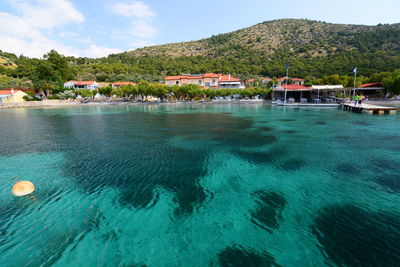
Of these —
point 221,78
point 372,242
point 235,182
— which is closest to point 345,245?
point 372,242

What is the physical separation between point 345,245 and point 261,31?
16534cm

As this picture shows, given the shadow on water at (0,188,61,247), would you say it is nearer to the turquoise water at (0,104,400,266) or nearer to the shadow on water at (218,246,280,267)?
the turquoise water at (0,104,400,266)

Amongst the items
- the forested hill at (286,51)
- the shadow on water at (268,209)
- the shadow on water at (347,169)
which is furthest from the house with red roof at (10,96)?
the shadow on water at (347,169)

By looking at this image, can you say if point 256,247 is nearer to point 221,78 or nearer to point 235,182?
point 235,182

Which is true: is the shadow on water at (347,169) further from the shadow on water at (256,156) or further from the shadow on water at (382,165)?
the shadow on water at (256,156)

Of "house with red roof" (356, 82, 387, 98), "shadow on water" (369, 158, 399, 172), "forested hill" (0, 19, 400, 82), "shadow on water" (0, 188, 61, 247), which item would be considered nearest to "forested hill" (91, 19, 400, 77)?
"forested hill" (0, 19, 400, 82)

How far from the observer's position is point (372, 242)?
5.74 metres

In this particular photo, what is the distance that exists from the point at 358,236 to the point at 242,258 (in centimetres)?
355

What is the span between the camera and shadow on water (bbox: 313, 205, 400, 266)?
17.1ft

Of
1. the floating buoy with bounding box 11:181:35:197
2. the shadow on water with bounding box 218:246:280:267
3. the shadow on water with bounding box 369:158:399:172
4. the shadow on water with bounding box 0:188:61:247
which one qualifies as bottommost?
the shadow on water with bounding box 218:246:280:267

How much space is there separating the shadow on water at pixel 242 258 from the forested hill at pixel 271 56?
286 feet

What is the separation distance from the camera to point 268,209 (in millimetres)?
7465

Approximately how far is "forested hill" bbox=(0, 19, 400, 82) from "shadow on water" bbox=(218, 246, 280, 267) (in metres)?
87.3

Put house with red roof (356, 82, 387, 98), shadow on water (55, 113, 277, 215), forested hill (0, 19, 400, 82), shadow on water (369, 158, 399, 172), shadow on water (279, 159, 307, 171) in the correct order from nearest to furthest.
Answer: shadow on water (55, 113, 277, 215)
shadow on water (369, 158, 399, 172)
shadow on water (279, 159, 307, 171)
house with red roof (356, 82, 387, 98)
forested hill (0, 19, 400, 82)
